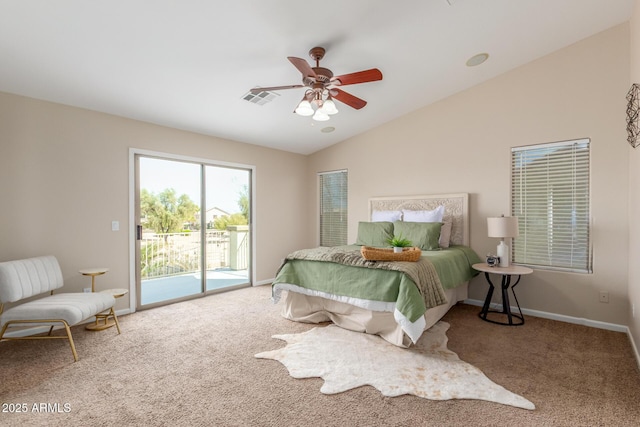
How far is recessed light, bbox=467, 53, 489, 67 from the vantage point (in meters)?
3.45

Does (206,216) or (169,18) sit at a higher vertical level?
(169,18)

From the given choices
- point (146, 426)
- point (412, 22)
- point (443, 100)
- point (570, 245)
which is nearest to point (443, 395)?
point (146, 426)

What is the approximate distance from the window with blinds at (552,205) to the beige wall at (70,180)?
14.8ft

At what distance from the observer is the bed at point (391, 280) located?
278 cm

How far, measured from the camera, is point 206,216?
4785mm

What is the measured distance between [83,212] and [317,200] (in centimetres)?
375

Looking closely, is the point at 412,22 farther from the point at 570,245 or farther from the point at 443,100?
the point at 570,245

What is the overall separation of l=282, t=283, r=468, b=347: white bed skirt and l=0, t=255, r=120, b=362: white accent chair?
1942mm

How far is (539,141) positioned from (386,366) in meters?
3.23

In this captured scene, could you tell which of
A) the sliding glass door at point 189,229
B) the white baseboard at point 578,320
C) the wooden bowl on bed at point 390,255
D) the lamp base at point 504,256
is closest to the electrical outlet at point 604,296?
the white baseboard at point 578,320

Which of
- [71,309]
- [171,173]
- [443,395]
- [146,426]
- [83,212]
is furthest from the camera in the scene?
[171,173]

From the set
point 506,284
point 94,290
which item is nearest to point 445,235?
Answer: point 506,284

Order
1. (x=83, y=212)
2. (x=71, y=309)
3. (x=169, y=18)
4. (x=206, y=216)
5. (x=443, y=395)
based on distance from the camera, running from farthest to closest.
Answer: (x=206, y=216) < (x=83, y=212) < (x=71, y=309) < (x=169, y=18) < (x=443, y=395)

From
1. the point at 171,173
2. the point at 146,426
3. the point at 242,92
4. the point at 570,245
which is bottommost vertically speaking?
the point at 146,426
